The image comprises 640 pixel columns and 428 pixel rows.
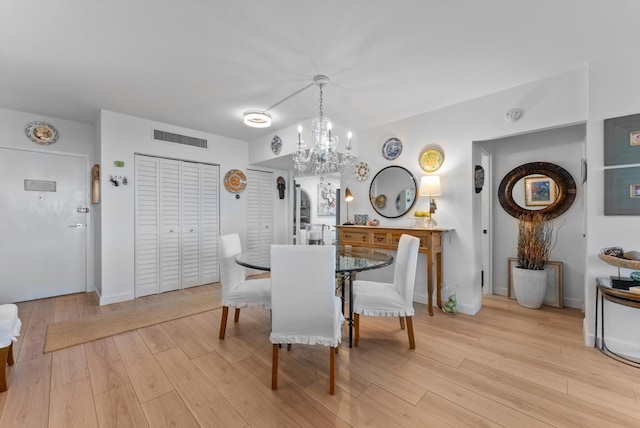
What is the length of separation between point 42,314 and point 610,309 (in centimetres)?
539

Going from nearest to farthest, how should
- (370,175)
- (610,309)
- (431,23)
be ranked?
1. (431,23)
2. (610,309)
3. (370,175)

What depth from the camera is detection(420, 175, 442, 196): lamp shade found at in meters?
3.02

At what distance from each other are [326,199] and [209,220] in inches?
141

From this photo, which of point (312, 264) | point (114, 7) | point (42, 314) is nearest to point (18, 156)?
point (42, 314)

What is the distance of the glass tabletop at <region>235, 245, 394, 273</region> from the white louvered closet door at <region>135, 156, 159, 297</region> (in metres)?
1.94

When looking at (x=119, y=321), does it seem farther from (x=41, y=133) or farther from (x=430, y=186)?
(x=430, y=186)

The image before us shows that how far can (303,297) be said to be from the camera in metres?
1.72

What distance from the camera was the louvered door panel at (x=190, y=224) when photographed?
401cm

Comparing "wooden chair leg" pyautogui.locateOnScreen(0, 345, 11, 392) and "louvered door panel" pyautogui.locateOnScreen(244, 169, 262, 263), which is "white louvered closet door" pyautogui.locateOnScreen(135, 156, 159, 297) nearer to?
"louvered door panel" pyautogui.locateOnScreen(244, 169, 262, 263)

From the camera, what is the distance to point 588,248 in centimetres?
226

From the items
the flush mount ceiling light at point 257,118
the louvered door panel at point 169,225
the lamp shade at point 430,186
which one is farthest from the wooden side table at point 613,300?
the louvered door panel at point 169,225

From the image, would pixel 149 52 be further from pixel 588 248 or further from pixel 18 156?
pixel 588 248

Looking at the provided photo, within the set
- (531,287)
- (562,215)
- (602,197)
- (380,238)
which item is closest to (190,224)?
(380,238)

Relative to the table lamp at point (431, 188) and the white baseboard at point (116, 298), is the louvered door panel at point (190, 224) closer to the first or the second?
the white baseboard at point (116, 298)
